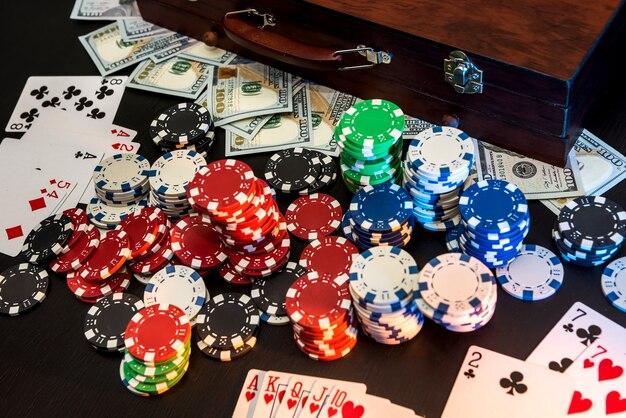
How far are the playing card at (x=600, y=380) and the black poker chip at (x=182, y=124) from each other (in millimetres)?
1610

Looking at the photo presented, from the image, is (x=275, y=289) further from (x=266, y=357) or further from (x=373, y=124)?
(x=373, y=124)

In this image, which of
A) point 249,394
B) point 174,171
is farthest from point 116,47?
point 249,394

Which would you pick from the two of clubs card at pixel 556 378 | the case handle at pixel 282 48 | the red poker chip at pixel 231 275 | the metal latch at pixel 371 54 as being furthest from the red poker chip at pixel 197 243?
the two of clubs card at pixel 556 378

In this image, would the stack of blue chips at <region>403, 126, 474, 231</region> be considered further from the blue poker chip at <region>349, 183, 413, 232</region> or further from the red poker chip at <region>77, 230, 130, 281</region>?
the red poker chip at <region>77, 230, 130, 281</region>

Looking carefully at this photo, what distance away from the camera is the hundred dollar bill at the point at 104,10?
3793 millimetres

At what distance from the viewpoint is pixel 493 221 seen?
2.59 m

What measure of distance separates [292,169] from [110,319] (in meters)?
0.85

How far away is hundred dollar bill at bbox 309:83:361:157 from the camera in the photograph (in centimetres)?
318

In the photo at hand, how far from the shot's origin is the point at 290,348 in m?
2.69

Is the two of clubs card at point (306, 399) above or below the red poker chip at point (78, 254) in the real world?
above

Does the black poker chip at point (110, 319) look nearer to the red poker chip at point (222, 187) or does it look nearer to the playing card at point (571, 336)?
the red poker chip at point (222, 187)

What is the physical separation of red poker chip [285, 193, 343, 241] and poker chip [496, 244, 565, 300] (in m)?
0.60

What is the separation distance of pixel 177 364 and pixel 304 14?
4.43ft

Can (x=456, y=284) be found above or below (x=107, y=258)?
above
